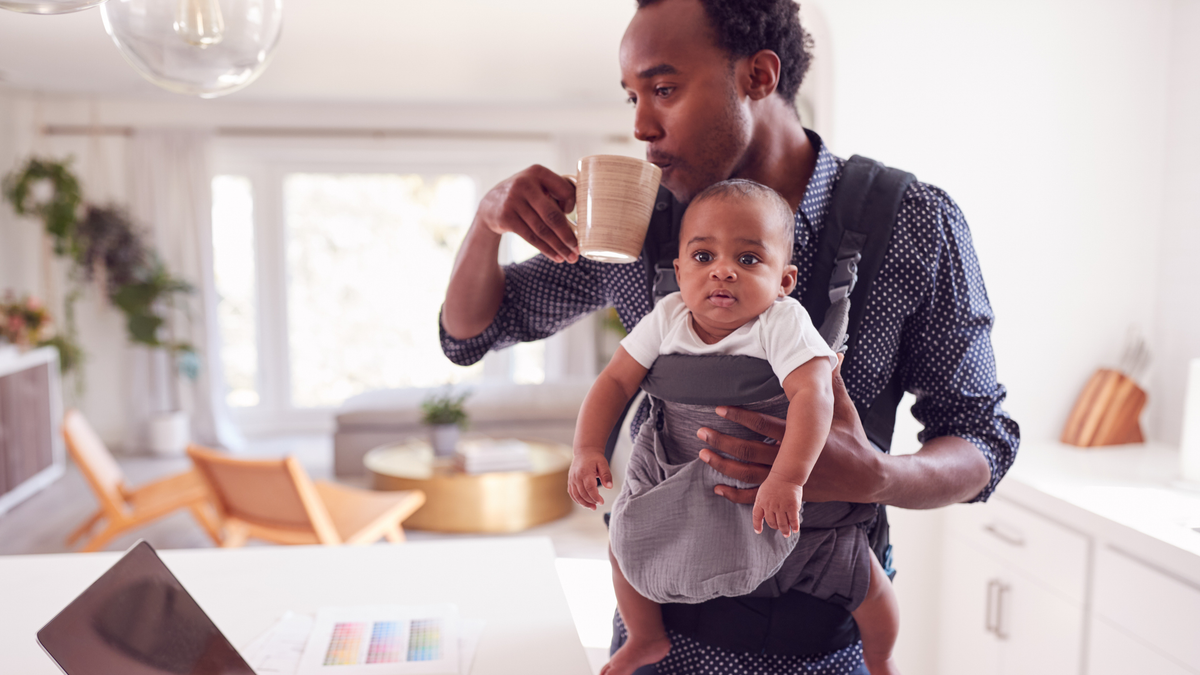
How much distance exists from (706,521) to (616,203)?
1.19 feet

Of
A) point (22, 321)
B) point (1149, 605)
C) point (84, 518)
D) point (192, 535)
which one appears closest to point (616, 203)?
point (1149, 605)

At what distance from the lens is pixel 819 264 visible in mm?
968

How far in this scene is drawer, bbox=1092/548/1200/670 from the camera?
148 centimetres

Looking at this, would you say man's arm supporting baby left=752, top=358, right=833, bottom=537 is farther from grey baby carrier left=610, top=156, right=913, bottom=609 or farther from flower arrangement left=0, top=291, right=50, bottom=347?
flower arrangement left=0, top=291, right=50, bottom=347

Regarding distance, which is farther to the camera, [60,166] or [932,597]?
[60,166]

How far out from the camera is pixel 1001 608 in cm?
199

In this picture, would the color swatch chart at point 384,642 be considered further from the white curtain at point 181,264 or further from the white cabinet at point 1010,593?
the white curtain at point 181,264

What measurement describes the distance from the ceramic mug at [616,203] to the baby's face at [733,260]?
7 centimetres

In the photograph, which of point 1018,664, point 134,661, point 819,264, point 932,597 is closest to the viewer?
point 134,661

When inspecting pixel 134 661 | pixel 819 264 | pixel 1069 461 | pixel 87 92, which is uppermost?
pixel 87 92

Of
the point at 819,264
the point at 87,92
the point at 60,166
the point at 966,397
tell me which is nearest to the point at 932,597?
the point at 966,397

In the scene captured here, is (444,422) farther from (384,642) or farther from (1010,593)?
(384,642)

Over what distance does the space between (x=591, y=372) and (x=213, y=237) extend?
10.8ft

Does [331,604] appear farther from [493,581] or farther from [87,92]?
[87,92]
